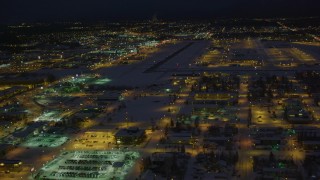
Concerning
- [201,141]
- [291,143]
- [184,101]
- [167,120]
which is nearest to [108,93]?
[184,101]

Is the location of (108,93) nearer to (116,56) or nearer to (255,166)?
(255,166)

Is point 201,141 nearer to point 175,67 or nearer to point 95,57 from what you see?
point 175,67

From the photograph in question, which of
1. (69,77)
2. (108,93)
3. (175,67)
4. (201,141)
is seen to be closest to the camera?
(201,141)

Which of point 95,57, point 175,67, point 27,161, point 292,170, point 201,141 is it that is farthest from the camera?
point 95,57

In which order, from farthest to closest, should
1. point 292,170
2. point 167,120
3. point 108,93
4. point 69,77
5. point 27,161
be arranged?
point 69,77, point 108,93, point 167,120, point 27,161, point 292,170

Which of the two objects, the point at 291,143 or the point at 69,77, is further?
the point at 69,77

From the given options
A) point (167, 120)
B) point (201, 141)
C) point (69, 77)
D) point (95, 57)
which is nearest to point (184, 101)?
point (167, 120)

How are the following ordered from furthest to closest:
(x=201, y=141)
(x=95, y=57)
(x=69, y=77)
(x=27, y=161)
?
(x=95, y=57) → (x=69, y=77) → (x=201, y=141) → (x=27, y=161)

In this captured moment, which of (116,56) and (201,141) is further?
(116,56)

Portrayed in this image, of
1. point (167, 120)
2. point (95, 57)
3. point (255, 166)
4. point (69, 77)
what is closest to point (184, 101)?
point (167, 120)
